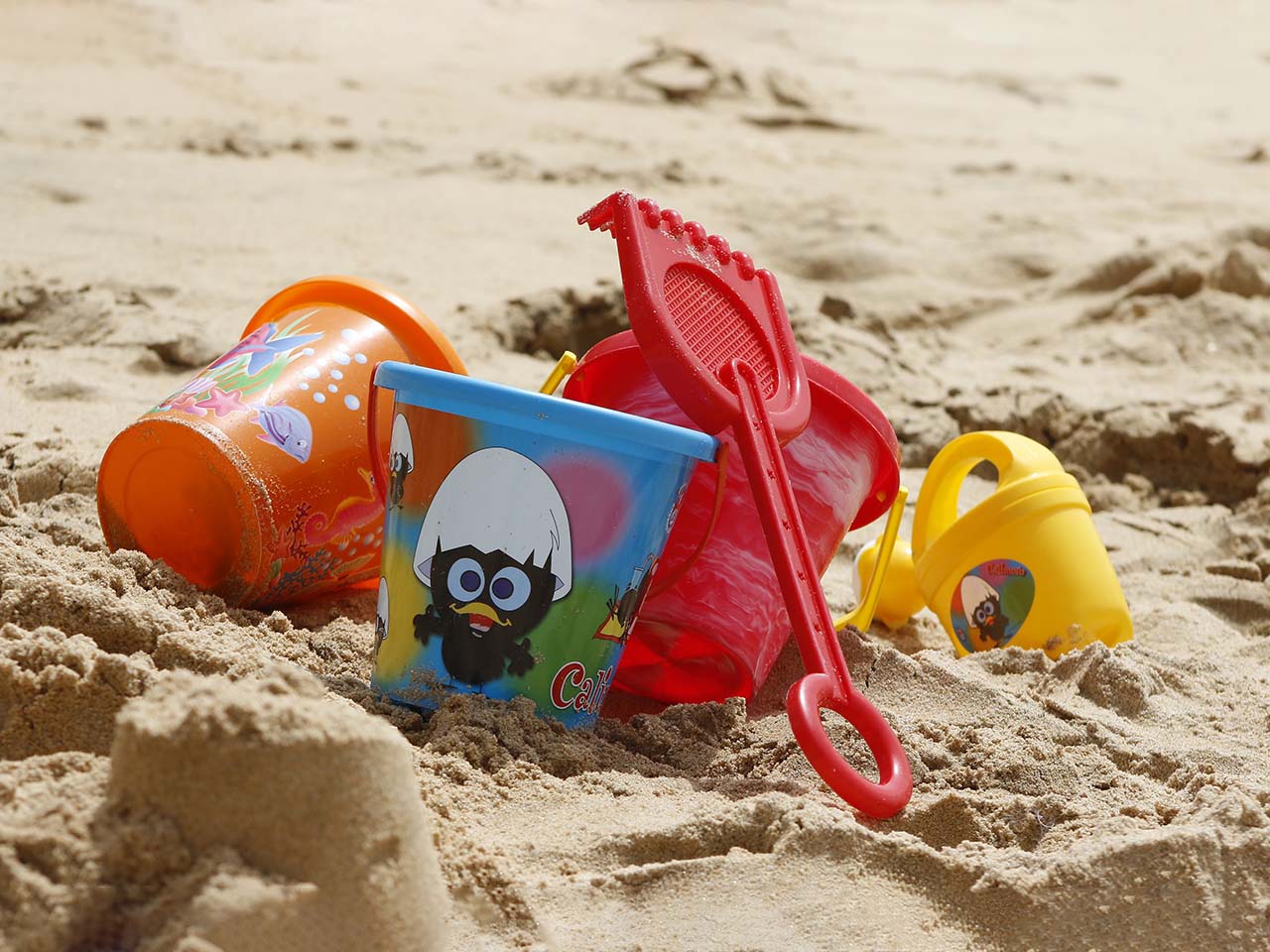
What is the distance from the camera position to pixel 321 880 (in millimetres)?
934

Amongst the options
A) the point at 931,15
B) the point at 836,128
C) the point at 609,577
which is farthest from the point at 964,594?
the point at 931,15

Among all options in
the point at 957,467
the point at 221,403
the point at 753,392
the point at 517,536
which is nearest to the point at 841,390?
the point at 753,392

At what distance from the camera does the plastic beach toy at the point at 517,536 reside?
4.55 feet

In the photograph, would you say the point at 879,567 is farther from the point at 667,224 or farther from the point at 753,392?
the point at 667,224

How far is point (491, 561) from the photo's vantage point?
1.42 m

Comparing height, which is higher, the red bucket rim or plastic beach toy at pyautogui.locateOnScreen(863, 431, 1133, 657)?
the red bucket rim

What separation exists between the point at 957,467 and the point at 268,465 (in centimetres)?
101

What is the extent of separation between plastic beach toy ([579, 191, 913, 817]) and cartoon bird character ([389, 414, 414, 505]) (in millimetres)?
273

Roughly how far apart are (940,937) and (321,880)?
0.53 m

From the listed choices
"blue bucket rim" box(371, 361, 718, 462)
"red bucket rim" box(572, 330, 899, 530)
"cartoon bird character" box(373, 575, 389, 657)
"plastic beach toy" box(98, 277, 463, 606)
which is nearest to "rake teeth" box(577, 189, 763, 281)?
"red bucket rim" box(572, 330, 899, 530)

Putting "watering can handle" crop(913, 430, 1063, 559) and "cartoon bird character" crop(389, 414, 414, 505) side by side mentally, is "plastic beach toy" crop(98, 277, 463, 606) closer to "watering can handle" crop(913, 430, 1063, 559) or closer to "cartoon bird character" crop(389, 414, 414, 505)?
"cartoon bird character" crop(389, 414, 414, 505)

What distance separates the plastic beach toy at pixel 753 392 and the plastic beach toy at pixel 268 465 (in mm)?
378

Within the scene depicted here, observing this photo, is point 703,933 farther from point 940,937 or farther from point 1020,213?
point 1020,213

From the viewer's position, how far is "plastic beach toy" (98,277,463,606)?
5.30 ft
